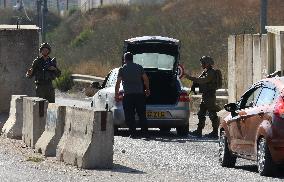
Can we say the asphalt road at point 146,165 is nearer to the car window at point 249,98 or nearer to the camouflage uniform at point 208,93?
the car window at point 249,98

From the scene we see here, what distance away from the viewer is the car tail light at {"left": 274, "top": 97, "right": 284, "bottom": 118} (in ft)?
48.5

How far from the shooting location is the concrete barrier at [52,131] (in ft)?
60.3

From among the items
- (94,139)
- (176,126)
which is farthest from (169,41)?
(94,139)

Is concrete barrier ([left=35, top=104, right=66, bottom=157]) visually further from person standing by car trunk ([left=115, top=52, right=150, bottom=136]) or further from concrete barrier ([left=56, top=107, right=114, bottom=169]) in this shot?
person standing by car trunk ([left=115, top=52, right=150, bottom=136])

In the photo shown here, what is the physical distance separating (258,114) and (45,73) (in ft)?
28.5

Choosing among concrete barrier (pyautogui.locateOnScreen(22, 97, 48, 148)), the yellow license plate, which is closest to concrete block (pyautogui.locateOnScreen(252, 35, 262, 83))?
the yellow license plate

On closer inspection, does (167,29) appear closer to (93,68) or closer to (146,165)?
(93,68)

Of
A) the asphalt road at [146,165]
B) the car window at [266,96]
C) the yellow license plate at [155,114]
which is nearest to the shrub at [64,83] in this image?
the yellow license plate at [155,114]

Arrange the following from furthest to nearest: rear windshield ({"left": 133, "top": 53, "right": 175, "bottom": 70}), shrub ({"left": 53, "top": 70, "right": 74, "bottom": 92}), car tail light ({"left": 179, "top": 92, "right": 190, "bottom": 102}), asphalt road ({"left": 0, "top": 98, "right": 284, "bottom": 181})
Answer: shrub ({"left": 53, "top": 70, "right": 74, "bottom": 92})
rear windshield ({"left": 133, "top": 53, "right": 175, "bottom": 70})
car tail light ({"left": 179, "top": 92, "right": 190, "bottom": 102})
asphalt road ({"left": 0, "top": 98, "right": 284, "bottom": 181})

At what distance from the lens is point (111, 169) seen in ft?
53.2

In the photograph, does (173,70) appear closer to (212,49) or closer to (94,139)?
(94,139)

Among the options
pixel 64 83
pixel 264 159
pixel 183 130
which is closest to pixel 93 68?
pixel 64 83

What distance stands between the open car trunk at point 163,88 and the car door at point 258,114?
805 cm

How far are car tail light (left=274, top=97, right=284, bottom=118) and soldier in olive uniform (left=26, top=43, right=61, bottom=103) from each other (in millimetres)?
9040
